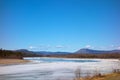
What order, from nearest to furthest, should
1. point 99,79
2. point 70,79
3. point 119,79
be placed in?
point 119,79, point 99,79, point 70,79

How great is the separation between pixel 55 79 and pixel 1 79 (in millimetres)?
6361

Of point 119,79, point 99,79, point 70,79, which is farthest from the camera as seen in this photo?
point 70,79

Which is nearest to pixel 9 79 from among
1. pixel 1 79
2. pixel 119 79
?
pixel 1 79

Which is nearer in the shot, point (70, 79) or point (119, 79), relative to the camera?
point (119, 79)

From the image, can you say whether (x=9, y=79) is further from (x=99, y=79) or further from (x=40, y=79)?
(x=99, y=79)

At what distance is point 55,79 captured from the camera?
28500mm

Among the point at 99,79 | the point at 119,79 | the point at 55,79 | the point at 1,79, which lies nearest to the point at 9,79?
the point at 1,79

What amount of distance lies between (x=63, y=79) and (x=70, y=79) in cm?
80

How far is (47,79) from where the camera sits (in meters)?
29.2

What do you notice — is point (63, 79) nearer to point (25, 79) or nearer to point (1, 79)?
point (25, 79)

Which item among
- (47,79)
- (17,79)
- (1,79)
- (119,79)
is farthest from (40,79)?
(119,79)

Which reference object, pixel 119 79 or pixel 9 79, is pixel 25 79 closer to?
pixel 9 79

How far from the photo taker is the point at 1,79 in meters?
29.1

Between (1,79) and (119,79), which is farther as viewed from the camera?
(1,79)
